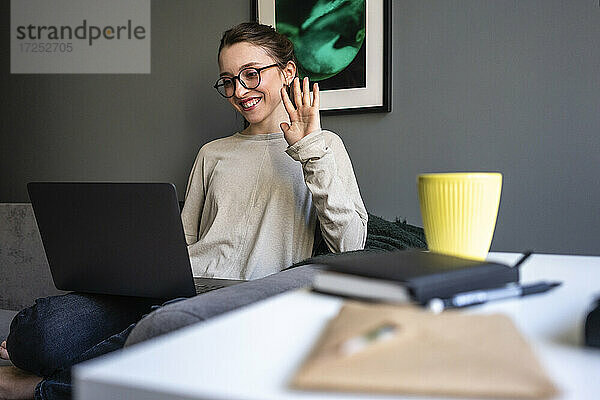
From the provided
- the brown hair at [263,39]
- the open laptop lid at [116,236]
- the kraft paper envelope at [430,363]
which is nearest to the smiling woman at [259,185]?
the brown hair at [263,39]

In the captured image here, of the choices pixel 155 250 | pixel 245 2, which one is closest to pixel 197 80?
pixel 245 2

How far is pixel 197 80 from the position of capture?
8.05ft

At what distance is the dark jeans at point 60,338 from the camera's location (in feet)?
4.16

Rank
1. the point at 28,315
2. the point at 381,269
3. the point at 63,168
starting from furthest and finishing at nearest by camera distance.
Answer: the point at 63,168 < the point at 28,315 < the point at 381,269

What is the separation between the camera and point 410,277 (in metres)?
0.63

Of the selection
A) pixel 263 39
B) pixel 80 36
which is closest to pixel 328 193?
pixel 263 39

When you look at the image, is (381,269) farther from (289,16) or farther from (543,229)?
(289,16)

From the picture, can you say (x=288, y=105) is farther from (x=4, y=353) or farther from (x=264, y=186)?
(x=4, y=353)

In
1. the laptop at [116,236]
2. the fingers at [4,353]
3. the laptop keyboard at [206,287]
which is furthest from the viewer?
the fingers at [4,353]

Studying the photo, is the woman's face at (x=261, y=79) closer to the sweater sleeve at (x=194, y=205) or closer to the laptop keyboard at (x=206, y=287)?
the sweater sleeve at (x=194, y=205)

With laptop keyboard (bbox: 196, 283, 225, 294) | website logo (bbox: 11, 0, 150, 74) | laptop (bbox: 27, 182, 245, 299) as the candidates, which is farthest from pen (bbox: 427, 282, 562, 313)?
website logo (bbox: 11, 0, 150, 74)

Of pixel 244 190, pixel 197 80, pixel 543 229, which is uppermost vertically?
pixel 197 80

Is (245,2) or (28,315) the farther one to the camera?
(245,2)

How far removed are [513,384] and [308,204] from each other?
1476 millimetres
